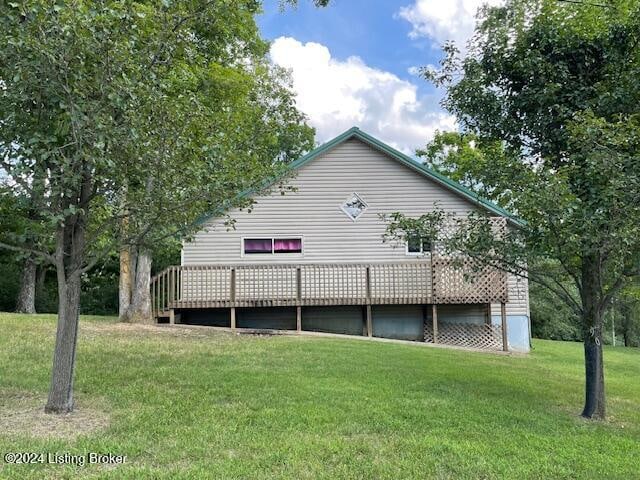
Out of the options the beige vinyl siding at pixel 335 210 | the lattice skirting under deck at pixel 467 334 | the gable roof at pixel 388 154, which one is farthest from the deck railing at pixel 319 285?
the gable roof at pixel 388 154

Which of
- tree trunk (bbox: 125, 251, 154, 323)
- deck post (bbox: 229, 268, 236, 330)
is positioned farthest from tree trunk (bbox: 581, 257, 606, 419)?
tree trunk (bbox: 125, 251, 154, 323)

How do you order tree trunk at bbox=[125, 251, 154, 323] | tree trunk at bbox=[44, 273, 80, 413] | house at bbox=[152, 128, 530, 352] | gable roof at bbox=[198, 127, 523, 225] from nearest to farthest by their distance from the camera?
tree trunk at bbox=[44, 273, 80, 413], tree trunk at bbox=[125, 251, 154, 323], house at bbox=[152, 128, 530, 352], gable roof at bbox=[198, 127, 523, 225]

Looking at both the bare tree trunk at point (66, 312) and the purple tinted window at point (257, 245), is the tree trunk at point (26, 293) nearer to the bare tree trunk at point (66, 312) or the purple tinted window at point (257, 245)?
the purple tinted window at point (257, 245)

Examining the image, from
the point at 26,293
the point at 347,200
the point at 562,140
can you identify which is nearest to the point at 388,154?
the point at 347,200

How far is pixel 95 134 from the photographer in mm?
4297

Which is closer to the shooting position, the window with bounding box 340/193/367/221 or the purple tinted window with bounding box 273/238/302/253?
the purple tinted window with bounding box 273/238/302/253

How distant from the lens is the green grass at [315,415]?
12.8ft

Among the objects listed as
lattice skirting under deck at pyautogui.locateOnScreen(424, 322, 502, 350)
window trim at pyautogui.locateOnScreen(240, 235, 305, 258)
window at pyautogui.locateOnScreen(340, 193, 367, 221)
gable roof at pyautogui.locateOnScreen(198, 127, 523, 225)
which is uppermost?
gable roof at pyautogui.locateOnScreen(198, 127, 523, 225)

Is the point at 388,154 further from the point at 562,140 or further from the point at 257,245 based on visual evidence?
the point at 562,140

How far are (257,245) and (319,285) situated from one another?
83.6 inches

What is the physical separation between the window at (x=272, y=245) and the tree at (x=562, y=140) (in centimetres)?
752

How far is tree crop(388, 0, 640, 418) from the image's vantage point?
554 centimetres

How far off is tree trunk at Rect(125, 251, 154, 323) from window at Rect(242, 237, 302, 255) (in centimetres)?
272

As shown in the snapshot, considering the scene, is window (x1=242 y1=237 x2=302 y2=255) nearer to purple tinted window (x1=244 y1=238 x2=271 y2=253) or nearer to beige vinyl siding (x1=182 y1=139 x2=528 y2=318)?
purple tinted window (x1=244 y1=238 x2=271 y2=253)
